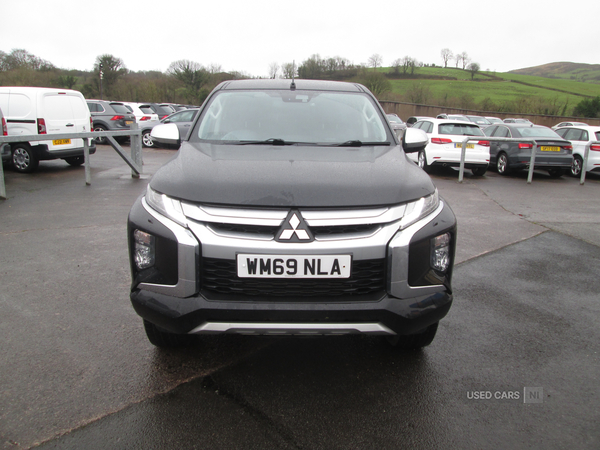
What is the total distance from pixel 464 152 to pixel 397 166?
10123 mm

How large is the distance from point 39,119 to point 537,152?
12.7 m

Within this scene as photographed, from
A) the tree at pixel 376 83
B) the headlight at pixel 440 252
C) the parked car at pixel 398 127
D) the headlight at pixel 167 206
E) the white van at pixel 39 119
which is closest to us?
the headlight at pixel 167 206

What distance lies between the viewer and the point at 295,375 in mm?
2797

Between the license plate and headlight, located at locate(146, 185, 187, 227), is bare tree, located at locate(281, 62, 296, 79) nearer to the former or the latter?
headlight, located at locate(146, 185, 187, 227)

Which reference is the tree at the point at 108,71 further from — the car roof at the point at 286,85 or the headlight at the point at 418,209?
the headlight at the point at 418,209

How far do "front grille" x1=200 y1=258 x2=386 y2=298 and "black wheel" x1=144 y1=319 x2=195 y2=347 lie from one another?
0.73m

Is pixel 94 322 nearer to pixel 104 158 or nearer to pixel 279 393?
pixel 279 393

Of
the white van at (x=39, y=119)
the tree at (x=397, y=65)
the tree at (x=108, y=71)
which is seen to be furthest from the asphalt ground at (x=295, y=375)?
the tree at (x=397, y=65)

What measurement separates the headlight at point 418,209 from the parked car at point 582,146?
1258 cm

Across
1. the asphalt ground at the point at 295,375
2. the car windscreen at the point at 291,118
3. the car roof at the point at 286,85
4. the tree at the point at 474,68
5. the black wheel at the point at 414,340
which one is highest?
the tree at the point at 474,68

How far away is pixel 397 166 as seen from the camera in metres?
2.79

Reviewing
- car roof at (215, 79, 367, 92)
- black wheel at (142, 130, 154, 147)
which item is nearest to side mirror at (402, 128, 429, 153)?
car roof at (215, 79, 367, 92)

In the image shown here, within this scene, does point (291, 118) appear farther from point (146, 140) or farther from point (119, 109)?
point (146, 140)

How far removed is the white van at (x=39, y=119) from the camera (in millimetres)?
10062
